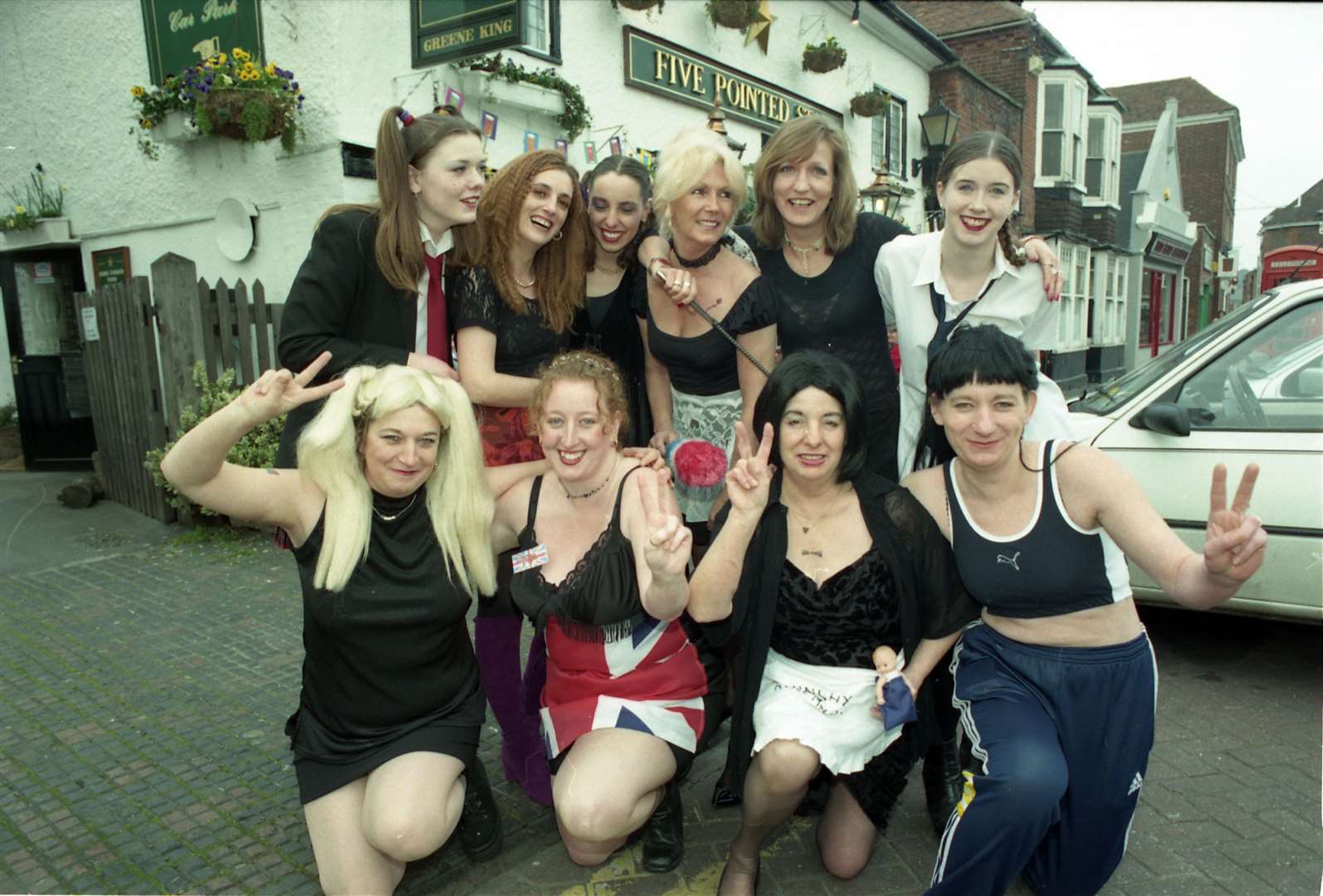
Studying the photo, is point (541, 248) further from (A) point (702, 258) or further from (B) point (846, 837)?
(B) point (846, 837)

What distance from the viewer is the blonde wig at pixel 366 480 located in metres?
2.52

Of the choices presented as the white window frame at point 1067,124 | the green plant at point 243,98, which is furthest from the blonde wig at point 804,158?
the white window frame at point 1067,124

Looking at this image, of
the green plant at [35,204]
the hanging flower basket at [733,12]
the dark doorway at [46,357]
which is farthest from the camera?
the hanging flower basket at [733,12]

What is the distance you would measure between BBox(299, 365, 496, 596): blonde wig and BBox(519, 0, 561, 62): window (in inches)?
234

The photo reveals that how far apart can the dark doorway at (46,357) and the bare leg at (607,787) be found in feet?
28.4

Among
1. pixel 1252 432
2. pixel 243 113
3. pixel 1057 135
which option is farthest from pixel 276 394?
pixel 1057 135

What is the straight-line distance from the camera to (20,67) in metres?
8.57

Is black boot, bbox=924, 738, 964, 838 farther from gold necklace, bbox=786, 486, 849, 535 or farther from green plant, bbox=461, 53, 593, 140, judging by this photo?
green plant, bbox=461, 53, 593, 140

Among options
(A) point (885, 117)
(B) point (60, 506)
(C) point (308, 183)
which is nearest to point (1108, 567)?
(C) point (308, 183)

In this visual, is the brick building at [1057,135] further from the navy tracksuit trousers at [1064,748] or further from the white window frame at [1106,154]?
the navy tracksuit trousers at [1064,748]

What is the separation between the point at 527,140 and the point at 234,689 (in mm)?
5317

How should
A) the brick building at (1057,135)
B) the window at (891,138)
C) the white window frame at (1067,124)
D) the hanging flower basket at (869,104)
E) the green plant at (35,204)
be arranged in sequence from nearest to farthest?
the green plant at (35,204) → the hanging flower basket at (869,104) → the window at (891,138) → the brick building at (1057,135) → the white window frame at (1067,124)

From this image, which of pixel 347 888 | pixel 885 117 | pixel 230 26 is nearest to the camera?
pixel 347 888

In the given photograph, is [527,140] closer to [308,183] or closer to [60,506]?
[308,183]
